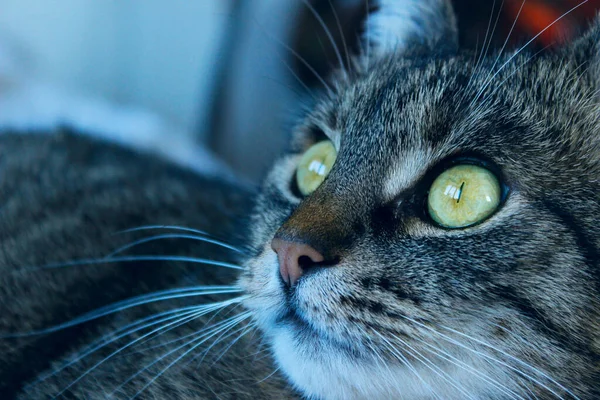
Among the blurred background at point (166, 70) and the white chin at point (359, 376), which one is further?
the blurred background at point (166, 70)

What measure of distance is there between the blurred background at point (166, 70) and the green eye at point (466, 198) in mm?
760

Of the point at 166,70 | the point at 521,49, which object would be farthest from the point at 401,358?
the point at 166,70

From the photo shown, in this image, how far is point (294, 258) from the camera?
860mm

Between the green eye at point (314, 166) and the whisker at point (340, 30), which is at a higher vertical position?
the whisker at point (340, 30)

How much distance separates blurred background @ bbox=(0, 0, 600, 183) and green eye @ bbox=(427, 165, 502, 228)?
2.49ft

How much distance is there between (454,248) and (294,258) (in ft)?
0.71

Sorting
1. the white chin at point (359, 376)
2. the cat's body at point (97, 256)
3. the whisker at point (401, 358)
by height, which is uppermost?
the whisker at point (401, 358)

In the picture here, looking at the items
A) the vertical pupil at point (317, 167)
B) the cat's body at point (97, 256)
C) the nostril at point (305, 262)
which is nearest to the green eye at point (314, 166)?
the vertical pupil at point (317, 167)

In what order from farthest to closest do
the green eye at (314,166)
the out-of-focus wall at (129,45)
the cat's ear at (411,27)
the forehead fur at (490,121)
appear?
the out-of-focus wall at (129,45), the cat's ear at (411,27), the green eye at (314,166), the forehead fur at (490,121)

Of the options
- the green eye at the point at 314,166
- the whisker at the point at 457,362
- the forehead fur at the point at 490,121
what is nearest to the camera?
the whisker at the point at 457,362

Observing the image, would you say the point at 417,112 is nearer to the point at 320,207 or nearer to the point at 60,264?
the point at 320,207

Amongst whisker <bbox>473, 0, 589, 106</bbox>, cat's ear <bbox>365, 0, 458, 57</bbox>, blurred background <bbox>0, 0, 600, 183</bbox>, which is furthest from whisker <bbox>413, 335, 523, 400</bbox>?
blurred background <bbox>0, 0, 600, 183</bbox>

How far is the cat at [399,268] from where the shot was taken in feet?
2.72

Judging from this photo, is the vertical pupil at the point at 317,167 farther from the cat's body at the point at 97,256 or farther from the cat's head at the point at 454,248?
the cat's body at the point at 97,256
